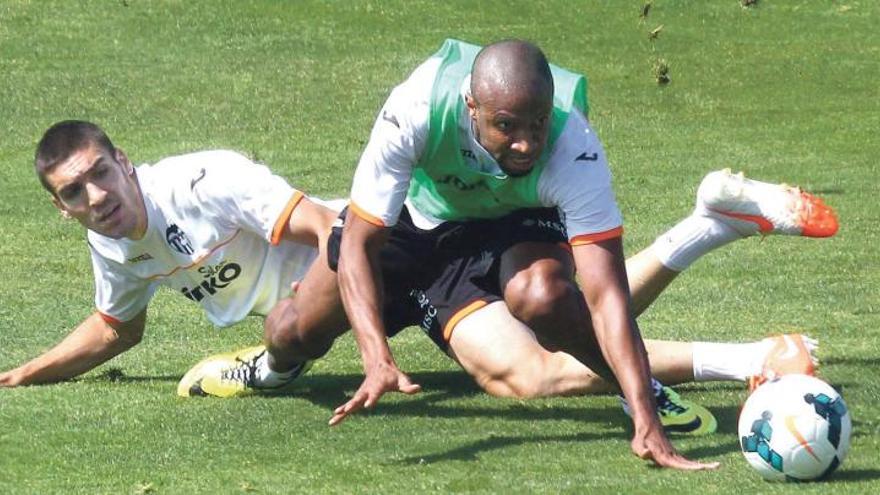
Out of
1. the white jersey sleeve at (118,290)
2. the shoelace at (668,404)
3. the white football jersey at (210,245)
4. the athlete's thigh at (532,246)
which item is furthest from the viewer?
the white jersey sleeve at (118,290)

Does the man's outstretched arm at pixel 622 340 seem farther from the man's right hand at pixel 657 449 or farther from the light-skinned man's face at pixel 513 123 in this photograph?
the light-skinned man's face at pixel 513 123

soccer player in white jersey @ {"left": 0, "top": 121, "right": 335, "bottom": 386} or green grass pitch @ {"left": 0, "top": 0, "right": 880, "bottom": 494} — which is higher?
soccer player in white jersey @ {"left": 0, "top": 121, "right": 335, "bottom": 386}

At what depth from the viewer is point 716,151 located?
14.4 meters

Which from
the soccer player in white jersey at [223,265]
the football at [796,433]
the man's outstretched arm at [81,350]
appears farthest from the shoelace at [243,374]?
the football at [796,433]

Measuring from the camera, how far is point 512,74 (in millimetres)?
6273

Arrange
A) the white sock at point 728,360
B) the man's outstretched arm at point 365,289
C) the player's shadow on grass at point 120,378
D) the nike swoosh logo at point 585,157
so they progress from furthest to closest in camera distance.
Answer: the player's shadow on grass at point 120,378 < the white sock at point 728,360 < the nike swoosh logo at point 585,157 < the man's outstretched arm at point 365,289

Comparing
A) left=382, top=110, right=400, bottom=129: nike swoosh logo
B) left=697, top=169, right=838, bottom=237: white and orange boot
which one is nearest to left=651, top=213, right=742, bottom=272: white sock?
left=697, top=169, right=838, bottom=237: white and orange boot

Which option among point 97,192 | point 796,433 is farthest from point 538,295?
point 97,192

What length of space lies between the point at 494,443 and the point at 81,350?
7.53 ft

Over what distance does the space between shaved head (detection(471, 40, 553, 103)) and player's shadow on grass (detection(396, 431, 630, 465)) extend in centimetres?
139

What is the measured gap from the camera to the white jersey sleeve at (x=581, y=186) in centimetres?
653

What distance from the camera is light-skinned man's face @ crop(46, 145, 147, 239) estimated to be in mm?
7523

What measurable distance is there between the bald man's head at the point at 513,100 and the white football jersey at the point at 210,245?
1.47 meters

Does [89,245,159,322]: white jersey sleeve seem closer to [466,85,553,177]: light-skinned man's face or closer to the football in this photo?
[466,85,553,177]: light-skinned man's face
